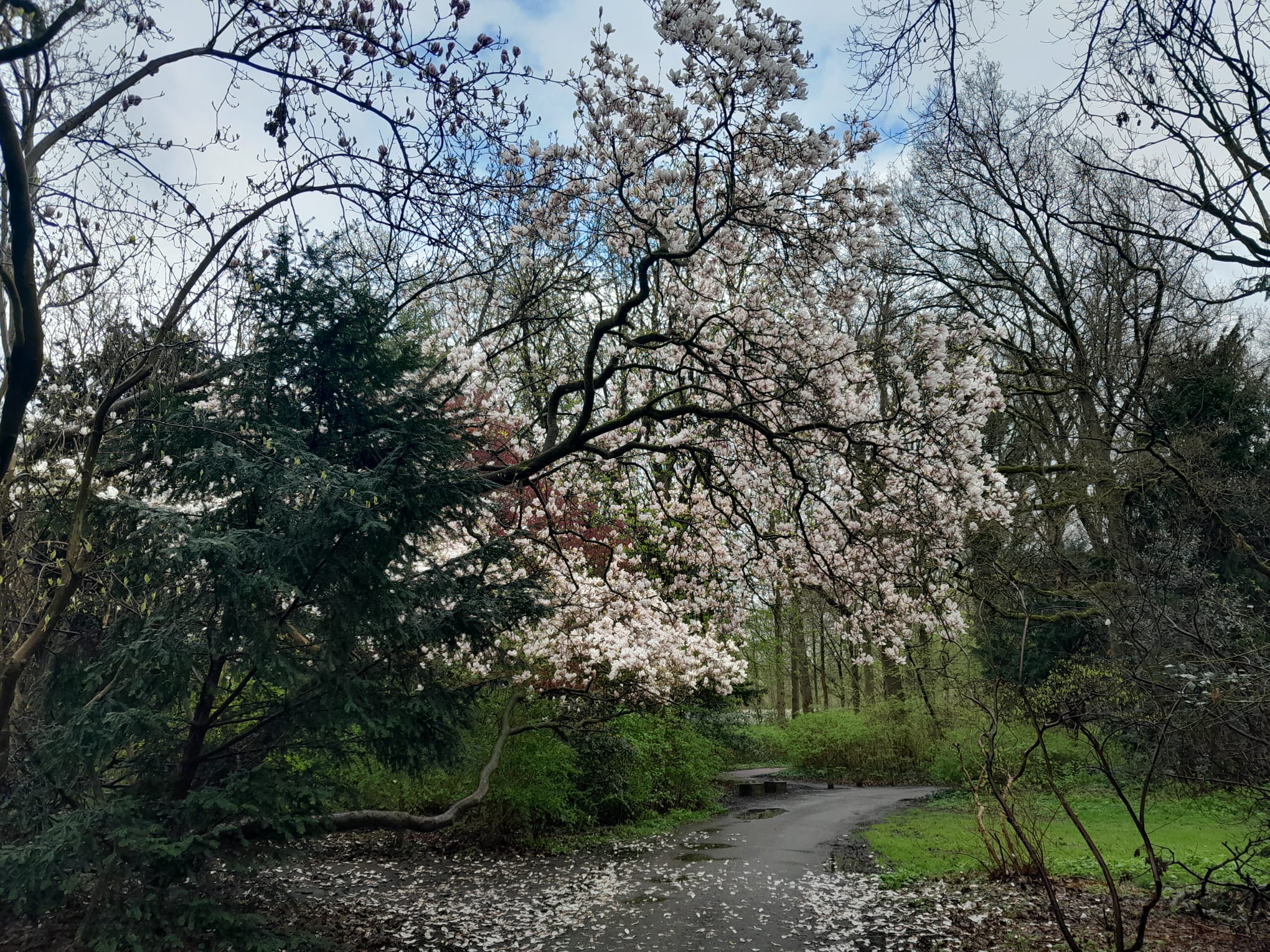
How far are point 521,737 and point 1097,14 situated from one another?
881cm

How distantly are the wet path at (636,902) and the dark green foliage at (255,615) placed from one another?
69.5 inches

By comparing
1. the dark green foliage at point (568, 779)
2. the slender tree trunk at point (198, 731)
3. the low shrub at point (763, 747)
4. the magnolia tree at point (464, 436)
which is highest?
the magnolia tree at point (464, 436)

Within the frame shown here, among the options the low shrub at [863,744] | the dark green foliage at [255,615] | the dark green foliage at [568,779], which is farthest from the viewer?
the low shrub at [863,744]

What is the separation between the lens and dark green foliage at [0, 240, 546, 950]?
4.57 metres

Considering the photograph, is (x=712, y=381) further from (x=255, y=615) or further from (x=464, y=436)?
(x=255, y=615)

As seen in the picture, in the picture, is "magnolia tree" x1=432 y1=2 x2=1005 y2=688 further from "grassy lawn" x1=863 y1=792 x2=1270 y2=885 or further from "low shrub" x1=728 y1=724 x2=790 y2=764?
"low shrub" x1=728 y1=724 x2=790 y2=764

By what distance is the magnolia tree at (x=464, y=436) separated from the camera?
4.79 metres

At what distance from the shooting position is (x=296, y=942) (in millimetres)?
4891

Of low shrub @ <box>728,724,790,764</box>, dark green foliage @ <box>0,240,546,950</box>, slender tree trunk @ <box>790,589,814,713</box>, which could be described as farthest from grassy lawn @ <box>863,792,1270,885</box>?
low shrub @ <box>728,724,790,764</box>

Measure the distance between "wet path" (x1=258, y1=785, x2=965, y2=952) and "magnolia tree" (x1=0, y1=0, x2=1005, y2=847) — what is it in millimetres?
1125

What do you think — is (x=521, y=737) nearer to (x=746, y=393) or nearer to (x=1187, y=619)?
(x=746, y=393)

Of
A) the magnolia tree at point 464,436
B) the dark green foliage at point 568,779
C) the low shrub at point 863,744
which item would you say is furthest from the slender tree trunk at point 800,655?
the magnolia tree at point 464,436

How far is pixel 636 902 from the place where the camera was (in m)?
7.55

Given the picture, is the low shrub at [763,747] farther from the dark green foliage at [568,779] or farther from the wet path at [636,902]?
the wet path at [636,902]
